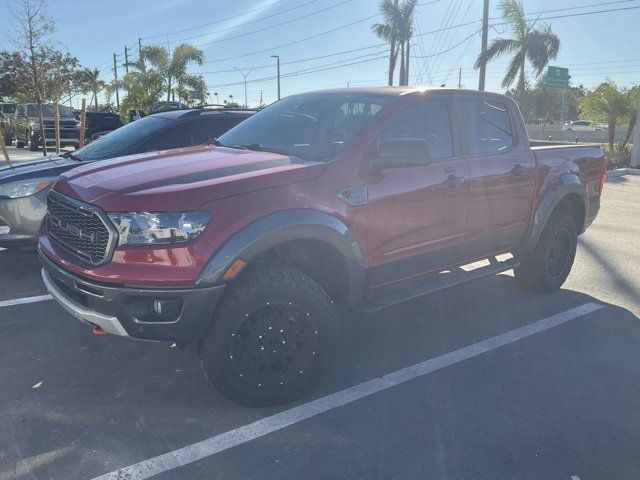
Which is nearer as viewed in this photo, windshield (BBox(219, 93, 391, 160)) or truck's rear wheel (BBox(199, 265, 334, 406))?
truck's rear wheel (BBox(199, 265, 334, 406))

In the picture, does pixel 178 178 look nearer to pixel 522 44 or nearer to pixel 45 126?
pixel 45 126

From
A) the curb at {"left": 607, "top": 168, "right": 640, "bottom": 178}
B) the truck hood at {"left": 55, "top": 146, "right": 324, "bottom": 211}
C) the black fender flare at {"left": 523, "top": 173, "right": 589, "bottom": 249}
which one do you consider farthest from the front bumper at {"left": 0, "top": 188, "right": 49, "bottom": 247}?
the curb at {"left": 607, "top": 168, "right": 640, "bottom": 178}

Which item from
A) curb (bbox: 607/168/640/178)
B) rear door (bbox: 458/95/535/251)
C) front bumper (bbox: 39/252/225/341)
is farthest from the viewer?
curb (bbox: 607/168/640/178)

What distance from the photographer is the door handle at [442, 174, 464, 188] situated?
4.00 metres

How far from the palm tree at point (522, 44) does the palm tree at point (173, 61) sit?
1685 centimetres

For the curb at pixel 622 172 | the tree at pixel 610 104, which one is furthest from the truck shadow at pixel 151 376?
the tree at pixel 610 104

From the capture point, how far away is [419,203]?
12.5ft

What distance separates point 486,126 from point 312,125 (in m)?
1.58

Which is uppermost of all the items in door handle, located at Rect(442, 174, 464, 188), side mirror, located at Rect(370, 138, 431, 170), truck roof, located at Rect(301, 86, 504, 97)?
truck roof, located at Rect(301, 86, 504, 97)

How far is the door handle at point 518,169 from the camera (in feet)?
15.1

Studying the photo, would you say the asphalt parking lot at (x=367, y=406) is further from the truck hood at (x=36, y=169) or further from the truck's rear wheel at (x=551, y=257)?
the truck hood at (x=36, y=169)

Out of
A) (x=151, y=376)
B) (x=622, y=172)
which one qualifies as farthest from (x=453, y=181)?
(x=622, y=172)

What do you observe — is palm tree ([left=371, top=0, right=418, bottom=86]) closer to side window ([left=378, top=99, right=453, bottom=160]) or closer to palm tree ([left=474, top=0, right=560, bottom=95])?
palm tree ([left=474, top=0, right=560, bottom=95])

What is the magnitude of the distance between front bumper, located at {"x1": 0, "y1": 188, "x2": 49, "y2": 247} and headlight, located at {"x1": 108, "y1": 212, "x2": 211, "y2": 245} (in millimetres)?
2915
